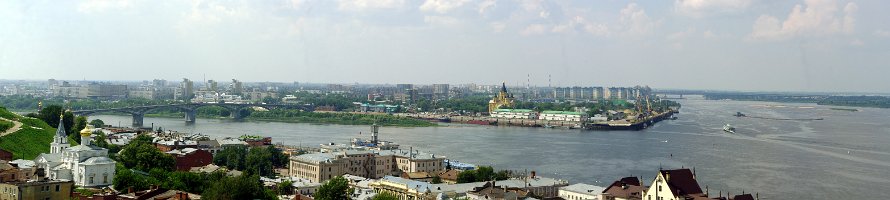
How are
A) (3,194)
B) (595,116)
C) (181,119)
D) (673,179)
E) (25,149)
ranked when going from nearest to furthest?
(3,194) < (673,179) < (25,149) < (181,119) < (595,116)

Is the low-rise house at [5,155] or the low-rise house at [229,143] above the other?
the low-rise house at [5,155]

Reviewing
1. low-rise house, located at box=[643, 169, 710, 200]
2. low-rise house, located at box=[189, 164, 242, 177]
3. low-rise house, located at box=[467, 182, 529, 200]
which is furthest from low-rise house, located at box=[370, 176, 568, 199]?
low-rise house, located at box=[643, 169, 710, 200]

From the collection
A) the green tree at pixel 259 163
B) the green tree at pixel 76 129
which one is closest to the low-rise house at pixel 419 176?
the green tree at pixel 259 163

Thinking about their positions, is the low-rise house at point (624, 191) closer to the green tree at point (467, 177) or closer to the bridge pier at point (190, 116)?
the green tree at point (467, 177)

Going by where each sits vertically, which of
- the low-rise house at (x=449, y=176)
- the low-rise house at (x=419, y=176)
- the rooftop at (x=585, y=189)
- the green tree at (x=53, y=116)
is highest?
the green tree at (x=53, y=116)

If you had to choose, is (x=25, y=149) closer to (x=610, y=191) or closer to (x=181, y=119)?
(x=610, y=191)

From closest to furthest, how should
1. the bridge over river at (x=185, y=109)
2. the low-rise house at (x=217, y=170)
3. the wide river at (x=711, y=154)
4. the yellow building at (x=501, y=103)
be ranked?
1. the low-rise house at (x=217, y=170)
2. the wide river at (x=711, y=154)
3. the bridge over river at (x=185, y=109)
4. the yellow building at (x=501, y=103)

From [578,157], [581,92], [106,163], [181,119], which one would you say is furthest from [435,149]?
[581,92]
